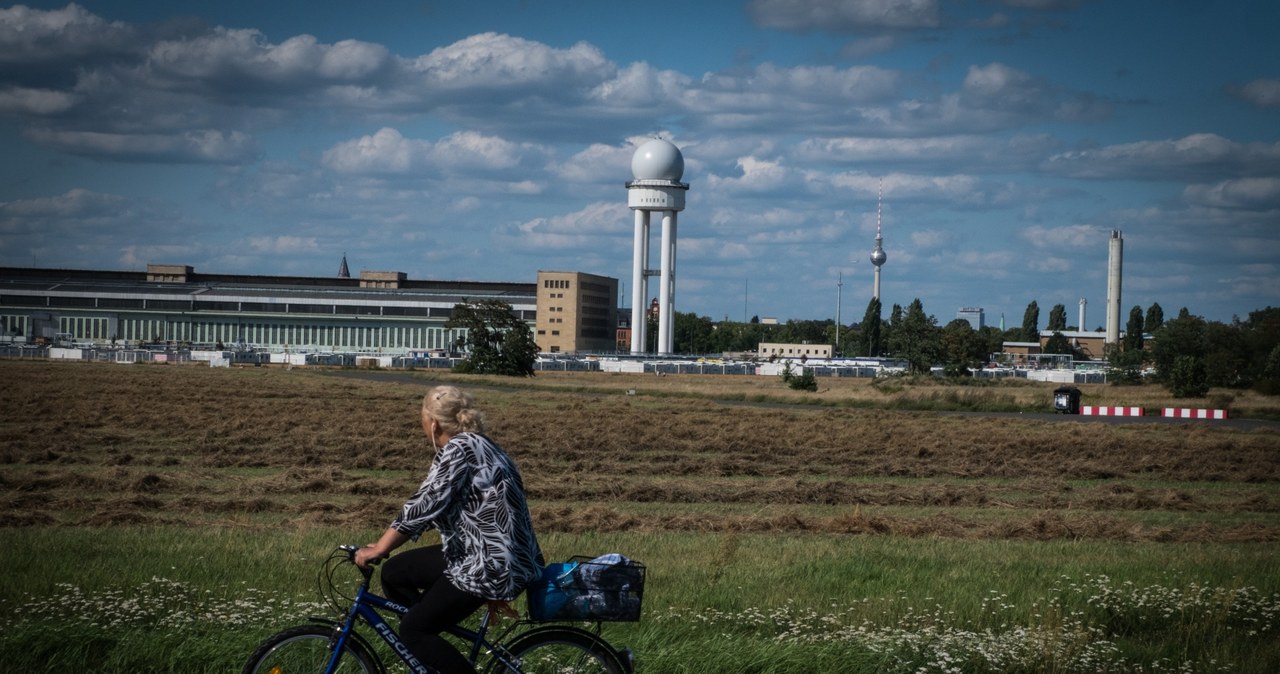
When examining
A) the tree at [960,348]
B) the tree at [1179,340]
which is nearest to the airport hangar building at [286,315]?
the tree at [960,348]

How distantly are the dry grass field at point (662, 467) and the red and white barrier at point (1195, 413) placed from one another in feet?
22.7

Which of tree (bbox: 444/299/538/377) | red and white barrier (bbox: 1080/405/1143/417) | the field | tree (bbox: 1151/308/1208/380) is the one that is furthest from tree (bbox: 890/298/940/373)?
the field

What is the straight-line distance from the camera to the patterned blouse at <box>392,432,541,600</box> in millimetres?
7074

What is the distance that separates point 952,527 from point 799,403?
163 feet

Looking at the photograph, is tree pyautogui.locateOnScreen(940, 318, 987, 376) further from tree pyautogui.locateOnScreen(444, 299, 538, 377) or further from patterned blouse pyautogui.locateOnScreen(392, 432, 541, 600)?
patterned blouse pyautogui.locateOnScreen(392, 432, 541, 600)

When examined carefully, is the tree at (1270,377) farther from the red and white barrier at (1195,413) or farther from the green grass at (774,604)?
the green grass at (774,604)

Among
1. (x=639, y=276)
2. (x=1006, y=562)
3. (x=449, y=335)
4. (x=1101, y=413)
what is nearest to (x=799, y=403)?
(x=1101, y=413)

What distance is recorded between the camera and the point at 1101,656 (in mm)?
10070

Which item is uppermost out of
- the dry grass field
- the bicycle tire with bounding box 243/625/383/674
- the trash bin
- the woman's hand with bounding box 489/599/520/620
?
the woman's hand with bounding box 489/599/520/620

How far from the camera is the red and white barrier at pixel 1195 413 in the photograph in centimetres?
6288

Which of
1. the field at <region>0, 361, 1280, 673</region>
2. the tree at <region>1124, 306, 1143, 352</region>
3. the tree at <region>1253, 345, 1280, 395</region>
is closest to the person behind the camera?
the field at <region>0, 361, 1280, 673</region>

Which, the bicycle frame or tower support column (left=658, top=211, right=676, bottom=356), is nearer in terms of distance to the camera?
the bicycle frame

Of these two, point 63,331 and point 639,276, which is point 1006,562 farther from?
point 63,331

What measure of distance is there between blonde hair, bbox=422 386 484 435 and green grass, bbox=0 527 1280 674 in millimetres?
2913
